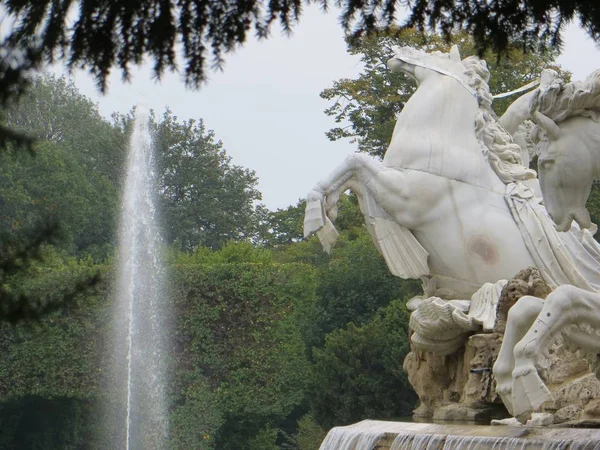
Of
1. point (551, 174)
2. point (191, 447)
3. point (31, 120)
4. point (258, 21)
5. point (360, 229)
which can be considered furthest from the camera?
point (31, 120)

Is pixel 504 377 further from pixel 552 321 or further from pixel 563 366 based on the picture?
pixel 563 366

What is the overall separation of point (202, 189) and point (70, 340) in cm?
1709

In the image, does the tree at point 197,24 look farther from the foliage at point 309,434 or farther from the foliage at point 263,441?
the foliage at point 263,441

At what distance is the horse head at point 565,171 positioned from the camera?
7215 millimetres

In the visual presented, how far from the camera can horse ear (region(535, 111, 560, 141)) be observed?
7203 millimetres

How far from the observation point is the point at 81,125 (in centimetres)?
4469

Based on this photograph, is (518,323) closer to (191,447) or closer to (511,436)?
(511,436)

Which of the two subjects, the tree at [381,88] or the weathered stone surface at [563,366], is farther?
the tree at [381,88]

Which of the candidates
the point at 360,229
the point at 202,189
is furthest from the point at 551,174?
the point at 202,189

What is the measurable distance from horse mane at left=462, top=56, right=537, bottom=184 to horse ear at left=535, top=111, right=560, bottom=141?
182 inches

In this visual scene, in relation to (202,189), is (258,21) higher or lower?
lower

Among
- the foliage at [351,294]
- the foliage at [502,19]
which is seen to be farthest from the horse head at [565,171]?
the foliage at [351,294]

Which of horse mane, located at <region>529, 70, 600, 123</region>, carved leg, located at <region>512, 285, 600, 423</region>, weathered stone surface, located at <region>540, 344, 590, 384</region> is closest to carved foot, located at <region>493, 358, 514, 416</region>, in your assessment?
carved leg, located at <region>512, 285, 600, 423</region>

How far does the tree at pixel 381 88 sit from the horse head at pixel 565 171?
17.8m
